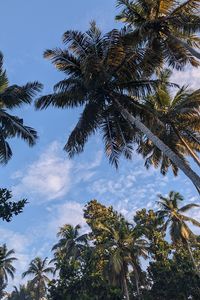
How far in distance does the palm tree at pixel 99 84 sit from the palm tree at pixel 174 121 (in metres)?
1.87

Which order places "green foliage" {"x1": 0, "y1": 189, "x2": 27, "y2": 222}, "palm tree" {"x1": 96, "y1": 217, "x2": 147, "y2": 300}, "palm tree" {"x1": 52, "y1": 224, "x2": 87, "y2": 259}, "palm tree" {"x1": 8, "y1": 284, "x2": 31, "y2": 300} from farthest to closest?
"palm tree" {"x1": 8, "y1": 284, "x2": 31, "y2": 300} < "palm tree" {"x1": 52, "y1": 224, "x2": 87, "y2": 259} < "palm tree" {"x1": 96, "y1": 217, "x2": 147, "y2": 300} < "green foliage" {"x1": 0, "y1": 189, "x2": 27, "y2": 222}

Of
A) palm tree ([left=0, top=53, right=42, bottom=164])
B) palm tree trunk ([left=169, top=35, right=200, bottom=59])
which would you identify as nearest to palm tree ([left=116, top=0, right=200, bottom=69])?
palm tree trunk ([left=169, top=35, right=200, bottom=59])

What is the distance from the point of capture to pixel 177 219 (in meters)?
44.9

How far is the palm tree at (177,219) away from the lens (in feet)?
142

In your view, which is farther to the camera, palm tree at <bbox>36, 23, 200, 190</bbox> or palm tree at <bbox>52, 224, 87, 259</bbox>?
palm tree at <bbox>52, 224, 87, 259</bbox>

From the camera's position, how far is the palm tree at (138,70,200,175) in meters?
22.2

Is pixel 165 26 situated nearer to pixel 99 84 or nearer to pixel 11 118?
pixel 99 84

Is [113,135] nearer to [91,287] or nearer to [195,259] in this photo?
[91,287]

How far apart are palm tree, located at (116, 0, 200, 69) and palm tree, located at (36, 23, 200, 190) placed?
3.59ft

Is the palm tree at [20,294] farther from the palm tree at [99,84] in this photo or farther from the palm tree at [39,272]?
the palm tree at [99,84]

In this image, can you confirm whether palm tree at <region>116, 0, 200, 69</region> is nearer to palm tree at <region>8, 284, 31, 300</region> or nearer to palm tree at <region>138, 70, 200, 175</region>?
palm tree at <region>138, 70, 200, 175</region>

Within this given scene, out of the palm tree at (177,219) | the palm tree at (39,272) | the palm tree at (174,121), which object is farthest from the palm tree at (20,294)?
the palm tree at (174,121)

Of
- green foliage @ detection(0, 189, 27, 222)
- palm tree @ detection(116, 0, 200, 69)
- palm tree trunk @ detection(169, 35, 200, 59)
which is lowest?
green foliage @ detection(0, 189, 27, 222)

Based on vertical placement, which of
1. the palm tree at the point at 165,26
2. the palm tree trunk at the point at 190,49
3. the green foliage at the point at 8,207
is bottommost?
the green foliage at the point at 8,207
